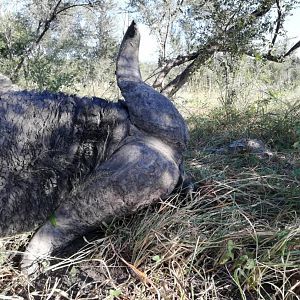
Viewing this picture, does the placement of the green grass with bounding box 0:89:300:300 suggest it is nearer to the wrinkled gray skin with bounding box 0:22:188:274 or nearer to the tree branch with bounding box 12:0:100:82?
the wrinkled gray skin with bounding box 0:22:188:274

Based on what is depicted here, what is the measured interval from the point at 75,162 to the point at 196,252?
26.3 inches

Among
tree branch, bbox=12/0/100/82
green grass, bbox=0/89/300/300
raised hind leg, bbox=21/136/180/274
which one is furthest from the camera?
tree branch, bbox=12/0/100/82

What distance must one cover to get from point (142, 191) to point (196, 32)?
18.2ft

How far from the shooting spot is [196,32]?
22.4 ft

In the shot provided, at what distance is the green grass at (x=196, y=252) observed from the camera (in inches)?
60.2

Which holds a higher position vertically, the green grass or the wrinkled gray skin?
the wrinkled gray skin

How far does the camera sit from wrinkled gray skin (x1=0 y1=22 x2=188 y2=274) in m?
1.76

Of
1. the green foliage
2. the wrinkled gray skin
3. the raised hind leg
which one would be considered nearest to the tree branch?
the green foliage

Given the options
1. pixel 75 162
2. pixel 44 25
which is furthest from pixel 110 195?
pixel 44 25

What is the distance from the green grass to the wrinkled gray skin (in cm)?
11

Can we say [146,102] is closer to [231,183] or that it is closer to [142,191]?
[142,191]

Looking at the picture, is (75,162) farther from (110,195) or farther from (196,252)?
(196,252)

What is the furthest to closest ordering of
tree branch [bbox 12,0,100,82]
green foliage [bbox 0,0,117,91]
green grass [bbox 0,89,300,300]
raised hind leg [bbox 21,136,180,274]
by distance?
tree branch [bbox 12,0,100,82]
green foliage [bbox 0,0,117,91]
raised hind leg [bbox 21,136,180,274]
green grass [bbox 0,89,300,300]

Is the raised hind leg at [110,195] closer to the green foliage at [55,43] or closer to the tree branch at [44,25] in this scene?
the green foliage at [55,43]
